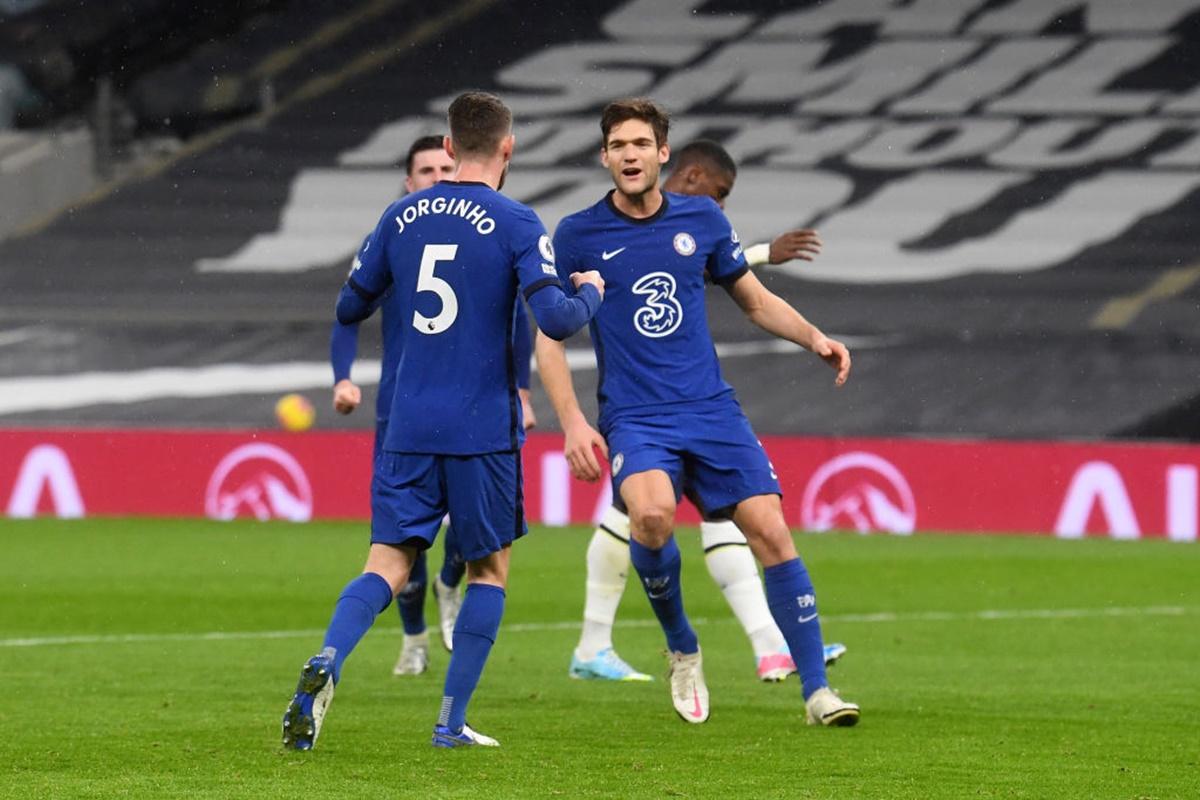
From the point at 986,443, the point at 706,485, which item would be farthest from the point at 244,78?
the point at 706,485

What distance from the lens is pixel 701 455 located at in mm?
6332

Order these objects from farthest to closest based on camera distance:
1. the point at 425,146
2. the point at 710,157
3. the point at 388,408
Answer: the point at 425,146 < the point at 710,157 < the point at 388,408

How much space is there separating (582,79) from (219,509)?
9.60 meters

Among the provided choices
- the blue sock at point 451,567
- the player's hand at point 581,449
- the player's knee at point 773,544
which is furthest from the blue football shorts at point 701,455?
the blue sock at point 451,567

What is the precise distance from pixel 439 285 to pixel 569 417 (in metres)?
0.57

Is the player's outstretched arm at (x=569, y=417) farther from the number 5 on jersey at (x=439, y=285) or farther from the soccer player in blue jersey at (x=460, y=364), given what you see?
the number 5 on jersey at (x=439, y=285)

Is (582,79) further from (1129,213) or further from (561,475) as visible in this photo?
(561,475)

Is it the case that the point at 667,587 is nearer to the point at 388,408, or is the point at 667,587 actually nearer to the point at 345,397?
the point at 388,408

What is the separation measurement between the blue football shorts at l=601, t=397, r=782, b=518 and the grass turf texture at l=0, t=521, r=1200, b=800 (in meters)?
0.68

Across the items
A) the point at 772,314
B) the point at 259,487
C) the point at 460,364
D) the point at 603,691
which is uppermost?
the point at 259,487

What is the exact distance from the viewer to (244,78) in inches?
990

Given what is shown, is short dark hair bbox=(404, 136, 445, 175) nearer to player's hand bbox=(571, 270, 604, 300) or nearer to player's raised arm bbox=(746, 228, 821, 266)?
player's raised arm bbox=(746, 228, 821, 266)

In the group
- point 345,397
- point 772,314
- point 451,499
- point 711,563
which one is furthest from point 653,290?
point 345,397

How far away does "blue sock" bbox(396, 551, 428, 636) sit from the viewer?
7754 millimetres
